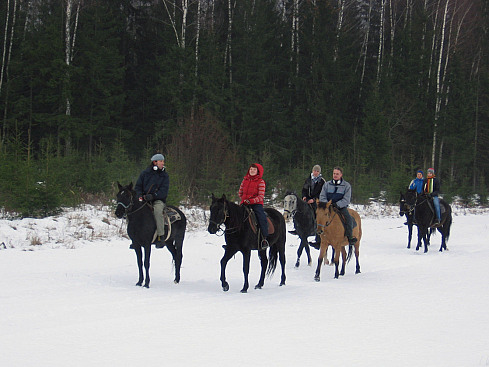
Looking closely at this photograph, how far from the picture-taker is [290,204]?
42.0 feet

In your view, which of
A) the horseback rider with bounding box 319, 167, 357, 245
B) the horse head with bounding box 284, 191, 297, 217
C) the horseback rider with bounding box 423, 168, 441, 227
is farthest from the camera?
the horseback rider with bounding box 423, 168, 441, 227

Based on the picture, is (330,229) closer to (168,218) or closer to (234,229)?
(234,229)

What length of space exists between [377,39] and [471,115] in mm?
10786

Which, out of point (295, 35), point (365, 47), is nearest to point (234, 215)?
point (295, 35)

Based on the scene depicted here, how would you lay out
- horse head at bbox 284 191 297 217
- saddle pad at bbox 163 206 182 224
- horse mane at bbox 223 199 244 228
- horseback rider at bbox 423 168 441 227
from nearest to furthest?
horse mane at bbox 223 199 244 228 < saddle pad at bbox 163 206 182 224 < horse head at bbox 284 191 297 217 < horseback rider at bbox 423 168 441 227

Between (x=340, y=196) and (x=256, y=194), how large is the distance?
263 centimetres

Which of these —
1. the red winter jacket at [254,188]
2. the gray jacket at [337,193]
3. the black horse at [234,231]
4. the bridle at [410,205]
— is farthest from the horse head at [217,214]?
the bridle at [410,205]

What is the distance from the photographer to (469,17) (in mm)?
47531

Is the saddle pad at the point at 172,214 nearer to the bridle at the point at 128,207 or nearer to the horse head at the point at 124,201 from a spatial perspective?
the bridle at the point at 128,207

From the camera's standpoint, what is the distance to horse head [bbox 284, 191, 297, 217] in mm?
12727

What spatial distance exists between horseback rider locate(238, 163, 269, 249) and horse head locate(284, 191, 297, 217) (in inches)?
85.6

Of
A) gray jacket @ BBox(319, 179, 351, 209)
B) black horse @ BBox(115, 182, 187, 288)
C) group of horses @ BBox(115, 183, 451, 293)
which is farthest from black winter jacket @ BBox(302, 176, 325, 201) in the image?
black horse @ BBox(115, 182, 187, 288)

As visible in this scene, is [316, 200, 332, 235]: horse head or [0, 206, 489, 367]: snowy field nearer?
[0, 206, 489, 367]: snowy field

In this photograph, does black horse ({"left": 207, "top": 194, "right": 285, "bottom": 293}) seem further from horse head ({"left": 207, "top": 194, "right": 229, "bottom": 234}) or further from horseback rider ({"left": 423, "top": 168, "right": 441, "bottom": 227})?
horseback rider ({"left": 423, "top": 168, "right": 441, "bottom": 227})
